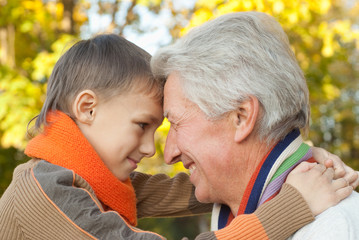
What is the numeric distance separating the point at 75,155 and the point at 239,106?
77 centimetres

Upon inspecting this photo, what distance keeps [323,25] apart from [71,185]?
4.32 m

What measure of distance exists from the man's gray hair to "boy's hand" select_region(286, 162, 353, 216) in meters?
0.22

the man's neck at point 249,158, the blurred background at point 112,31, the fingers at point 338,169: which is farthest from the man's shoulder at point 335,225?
the blurred background at point 112,31

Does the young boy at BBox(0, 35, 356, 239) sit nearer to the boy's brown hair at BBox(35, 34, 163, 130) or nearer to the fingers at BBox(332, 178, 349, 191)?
the boy's brown hair at BBox(35, 34, 163, 130)

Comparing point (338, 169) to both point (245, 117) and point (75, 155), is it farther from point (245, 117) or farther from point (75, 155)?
point (75, 155)

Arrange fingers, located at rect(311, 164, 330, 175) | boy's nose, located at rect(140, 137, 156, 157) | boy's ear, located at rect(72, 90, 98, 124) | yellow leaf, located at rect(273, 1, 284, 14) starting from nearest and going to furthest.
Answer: fingers, located at rect(311, 164, 330, 175), boy's ear, located at rect(72, 90, 98, 124), boy's nose, located at rect(140, 137, 156, 157), yellow leaf, located at rect(273, 1, 284, 14)

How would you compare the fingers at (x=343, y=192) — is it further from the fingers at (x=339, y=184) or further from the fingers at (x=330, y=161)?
the fingers at (x=330, y=161)

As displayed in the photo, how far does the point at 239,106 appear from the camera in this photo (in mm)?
2113

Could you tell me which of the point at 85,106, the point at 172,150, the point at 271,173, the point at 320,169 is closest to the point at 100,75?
the point at 85,106

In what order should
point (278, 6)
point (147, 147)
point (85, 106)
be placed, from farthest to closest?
point (278, 6)
point (147, 147)
point (85, 106)

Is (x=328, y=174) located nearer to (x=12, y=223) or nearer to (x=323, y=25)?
(x=12, y=223)

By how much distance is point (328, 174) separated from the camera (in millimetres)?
2053

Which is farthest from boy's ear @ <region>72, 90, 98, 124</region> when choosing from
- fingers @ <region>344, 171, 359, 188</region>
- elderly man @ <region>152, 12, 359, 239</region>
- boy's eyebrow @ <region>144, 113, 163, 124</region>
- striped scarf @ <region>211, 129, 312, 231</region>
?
fingers @ <region>344, 171, 359, 188</region>

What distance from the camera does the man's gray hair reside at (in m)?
2.10
